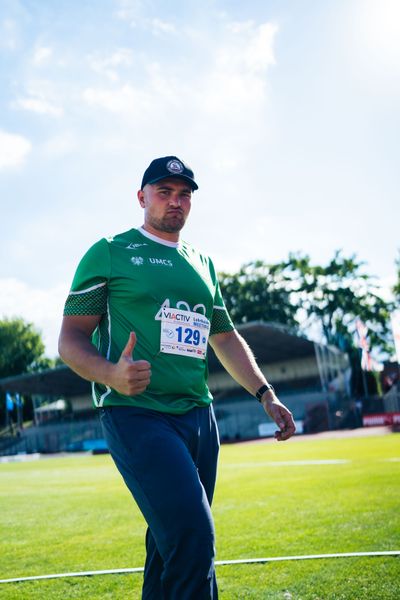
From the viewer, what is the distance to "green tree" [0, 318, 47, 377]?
269 ft

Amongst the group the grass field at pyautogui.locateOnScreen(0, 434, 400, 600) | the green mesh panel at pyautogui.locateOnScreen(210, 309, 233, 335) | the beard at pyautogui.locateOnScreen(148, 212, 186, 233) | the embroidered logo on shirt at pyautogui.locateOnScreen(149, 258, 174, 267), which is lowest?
the grass field at pyautogui.locateOnScreen(0, 434, 400, 600)

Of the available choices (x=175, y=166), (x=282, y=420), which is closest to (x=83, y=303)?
(x=175, y=166)

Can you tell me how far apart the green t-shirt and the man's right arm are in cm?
7

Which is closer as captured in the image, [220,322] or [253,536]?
[220,322]

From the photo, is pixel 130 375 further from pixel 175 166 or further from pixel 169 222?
pixel 175 166

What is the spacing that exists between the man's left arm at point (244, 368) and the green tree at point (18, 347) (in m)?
82.0

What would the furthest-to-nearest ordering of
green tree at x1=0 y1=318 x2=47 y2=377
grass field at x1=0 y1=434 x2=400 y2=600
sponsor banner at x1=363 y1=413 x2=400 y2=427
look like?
green tree at x1=0 y1=318 x2=47 y2=377 < sponsor banner at x1=363 y1=413 x2=400 y2=427 < grass field at x1=0 y1=434 x2=400 y2=600

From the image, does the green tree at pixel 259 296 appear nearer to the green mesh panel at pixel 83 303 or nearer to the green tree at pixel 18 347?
the green tree at pixel 18 347

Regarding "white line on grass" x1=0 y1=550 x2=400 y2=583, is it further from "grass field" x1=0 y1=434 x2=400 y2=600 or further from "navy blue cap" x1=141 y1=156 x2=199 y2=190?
"navy blue cap" x1=141 y1=156 x2=199 y2=190

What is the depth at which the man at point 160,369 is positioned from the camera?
2.69 meters

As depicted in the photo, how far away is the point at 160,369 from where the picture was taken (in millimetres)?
3150

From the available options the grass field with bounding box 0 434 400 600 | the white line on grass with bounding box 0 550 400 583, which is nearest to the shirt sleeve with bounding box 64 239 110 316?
the grass field with bounding box 0 434 400 600

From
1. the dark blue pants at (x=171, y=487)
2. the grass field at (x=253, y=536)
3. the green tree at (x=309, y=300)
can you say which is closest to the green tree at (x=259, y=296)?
the green tree at (x=309, y=300)

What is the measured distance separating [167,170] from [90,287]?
81cm
